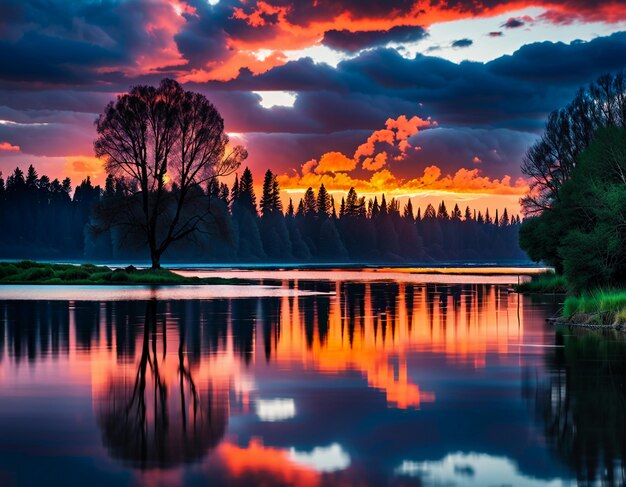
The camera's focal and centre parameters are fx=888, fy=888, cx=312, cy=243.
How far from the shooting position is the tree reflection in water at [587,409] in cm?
1182

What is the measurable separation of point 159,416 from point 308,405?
2.85 m

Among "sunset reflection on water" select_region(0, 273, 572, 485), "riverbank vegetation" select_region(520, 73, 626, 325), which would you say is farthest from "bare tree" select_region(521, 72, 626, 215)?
"sunset reflection on water" select_region(0, 273, 572, 485)

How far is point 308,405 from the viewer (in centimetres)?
1653

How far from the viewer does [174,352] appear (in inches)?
998

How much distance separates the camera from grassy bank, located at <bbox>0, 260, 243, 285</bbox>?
7706cm

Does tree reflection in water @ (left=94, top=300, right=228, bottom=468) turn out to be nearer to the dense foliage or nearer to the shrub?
the dense foliage

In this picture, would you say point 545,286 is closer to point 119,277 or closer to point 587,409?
point 119,277

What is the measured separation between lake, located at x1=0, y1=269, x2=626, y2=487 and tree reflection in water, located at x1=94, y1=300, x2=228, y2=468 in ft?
0.15

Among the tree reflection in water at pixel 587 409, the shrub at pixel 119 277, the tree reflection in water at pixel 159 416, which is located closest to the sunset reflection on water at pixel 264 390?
the tree reflection in water at pixel 159 416

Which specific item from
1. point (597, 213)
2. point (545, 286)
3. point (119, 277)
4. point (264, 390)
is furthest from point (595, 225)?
point (119, 277)

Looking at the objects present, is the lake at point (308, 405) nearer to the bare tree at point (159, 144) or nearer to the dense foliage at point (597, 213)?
the dense foliage at point (597, 213)

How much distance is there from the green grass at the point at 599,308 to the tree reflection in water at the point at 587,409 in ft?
29.7

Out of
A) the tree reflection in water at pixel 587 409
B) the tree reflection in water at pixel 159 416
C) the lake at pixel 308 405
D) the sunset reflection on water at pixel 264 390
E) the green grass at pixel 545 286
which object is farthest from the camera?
the green grass at pixel 545 286

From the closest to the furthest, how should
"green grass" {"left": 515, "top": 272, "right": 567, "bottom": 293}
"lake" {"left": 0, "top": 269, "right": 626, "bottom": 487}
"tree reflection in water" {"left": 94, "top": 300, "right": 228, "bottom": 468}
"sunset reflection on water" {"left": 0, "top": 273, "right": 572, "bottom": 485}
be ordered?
"lake" {"left": 0, "top": 269, "right": 626, "bottom": 487}
"sunset reflection on water" {"left": 0, "top": 273, "right": 572, "bottom": 485}
"tree reflection in water" {"left": 94, "top": 300, "right": 228, "bottom": 468}
"green grass" {"left": 515, "top": 272, "right": 567, "bottom": 293}
